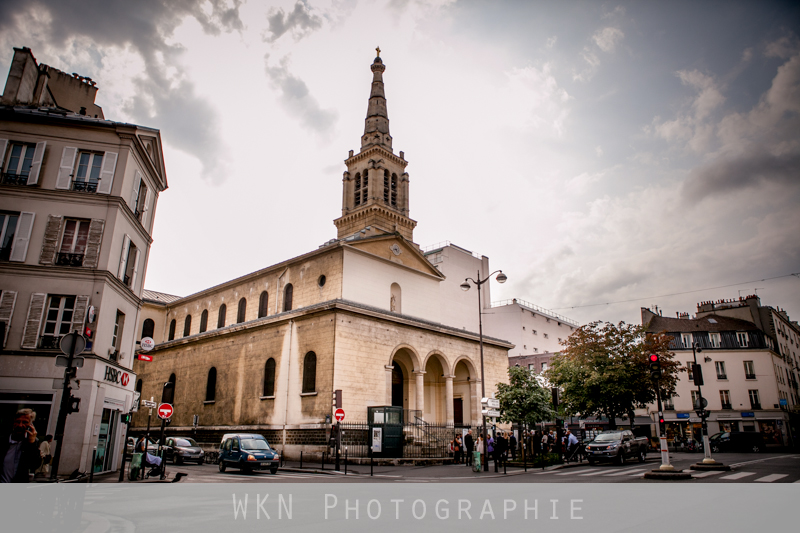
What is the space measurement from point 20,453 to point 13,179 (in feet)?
48.6

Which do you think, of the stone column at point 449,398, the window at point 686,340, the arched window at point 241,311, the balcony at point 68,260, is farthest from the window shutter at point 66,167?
the window at point 686,340

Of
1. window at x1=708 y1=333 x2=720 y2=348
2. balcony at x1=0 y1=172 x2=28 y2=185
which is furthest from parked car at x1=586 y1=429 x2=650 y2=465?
window at x1=708 y1=333 x2=720 y2=348

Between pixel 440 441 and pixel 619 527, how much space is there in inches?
824

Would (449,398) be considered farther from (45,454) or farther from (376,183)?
(45,454)

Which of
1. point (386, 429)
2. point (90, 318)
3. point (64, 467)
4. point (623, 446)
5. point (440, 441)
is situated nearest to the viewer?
point (64, 467)

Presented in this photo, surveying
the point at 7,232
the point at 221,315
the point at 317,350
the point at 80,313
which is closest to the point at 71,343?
the point at 80,313

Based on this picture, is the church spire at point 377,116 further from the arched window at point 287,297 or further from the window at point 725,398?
the window at point 725,398

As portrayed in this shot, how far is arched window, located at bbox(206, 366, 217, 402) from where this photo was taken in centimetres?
3403

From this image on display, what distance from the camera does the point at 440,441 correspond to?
27.6 meters

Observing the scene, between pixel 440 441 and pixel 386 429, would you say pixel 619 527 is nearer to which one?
pixel 386 429

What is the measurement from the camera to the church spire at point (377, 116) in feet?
158

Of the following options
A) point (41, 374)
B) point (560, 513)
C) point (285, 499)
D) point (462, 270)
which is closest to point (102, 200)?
point (41, 374)

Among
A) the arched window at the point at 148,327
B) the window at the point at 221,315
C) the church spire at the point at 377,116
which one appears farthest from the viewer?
the church spire at the point at 377,116

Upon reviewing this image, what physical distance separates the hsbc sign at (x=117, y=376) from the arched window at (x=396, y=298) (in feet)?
57.2
